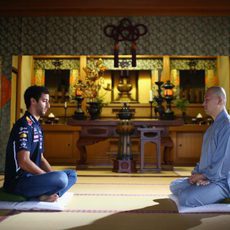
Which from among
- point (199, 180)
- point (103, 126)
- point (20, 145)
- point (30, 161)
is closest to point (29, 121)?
point (20, 145)

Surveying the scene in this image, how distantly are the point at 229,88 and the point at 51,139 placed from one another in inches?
137

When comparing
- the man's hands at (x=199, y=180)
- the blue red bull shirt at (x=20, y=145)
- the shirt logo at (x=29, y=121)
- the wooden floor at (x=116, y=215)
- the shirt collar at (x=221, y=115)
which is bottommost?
the wooden floor at (x=116, y=215)

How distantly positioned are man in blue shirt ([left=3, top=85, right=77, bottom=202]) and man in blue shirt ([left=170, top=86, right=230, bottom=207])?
35.8 inches

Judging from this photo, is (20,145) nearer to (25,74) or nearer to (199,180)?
(199,180)

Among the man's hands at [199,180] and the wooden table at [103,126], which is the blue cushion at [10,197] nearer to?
the man's hands at [199,180]

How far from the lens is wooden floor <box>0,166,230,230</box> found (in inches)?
83.4

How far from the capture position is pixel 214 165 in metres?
2.55

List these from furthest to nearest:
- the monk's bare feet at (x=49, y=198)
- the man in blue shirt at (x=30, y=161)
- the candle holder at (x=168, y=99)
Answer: the candle holder at (x=168, y=99), the monk's bare feet at (x=49, y=198), the man in blue shirt at (x=30, y=161)

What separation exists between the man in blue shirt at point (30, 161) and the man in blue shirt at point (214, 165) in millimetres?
910

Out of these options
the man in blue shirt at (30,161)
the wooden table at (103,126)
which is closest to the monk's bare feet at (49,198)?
the man in blue shirt at (30,161)

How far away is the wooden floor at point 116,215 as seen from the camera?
6.95 ft

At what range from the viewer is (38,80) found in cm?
774

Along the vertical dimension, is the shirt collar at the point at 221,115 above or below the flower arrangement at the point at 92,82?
below

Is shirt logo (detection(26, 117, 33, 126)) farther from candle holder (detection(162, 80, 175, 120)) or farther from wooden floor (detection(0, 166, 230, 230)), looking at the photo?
candle holder (detection(162, 80, 175, 120))
